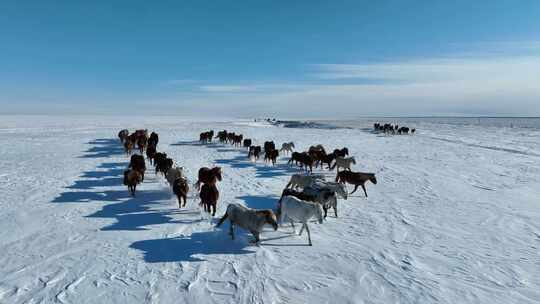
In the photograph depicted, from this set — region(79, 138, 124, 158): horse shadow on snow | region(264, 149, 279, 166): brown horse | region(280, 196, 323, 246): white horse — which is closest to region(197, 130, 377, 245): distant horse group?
region(280, 196, 323, 246): white horse

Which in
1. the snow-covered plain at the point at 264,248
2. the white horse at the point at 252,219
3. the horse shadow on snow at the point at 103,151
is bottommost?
the snow-covered plain at the point at 264,248

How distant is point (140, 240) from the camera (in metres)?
7.88

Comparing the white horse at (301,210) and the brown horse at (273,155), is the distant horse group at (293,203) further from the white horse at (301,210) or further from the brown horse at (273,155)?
the brown horse at (273,155)

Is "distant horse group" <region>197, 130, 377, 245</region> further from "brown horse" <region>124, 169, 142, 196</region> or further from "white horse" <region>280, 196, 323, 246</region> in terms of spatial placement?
"brown horse" <region>124, 169, 142, 196</region>

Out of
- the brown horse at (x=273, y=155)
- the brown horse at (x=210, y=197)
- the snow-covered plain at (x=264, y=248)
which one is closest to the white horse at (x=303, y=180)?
the snow-covered plain at (x=264, y=248)

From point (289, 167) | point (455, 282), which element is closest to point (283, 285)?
point (455, 282)

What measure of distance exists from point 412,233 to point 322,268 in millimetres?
3304

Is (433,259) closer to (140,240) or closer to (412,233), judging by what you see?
(412,233)

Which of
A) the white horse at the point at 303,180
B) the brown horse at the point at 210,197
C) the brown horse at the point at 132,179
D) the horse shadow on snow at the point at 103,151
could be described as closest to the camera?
the brown horse at the point at 210,197

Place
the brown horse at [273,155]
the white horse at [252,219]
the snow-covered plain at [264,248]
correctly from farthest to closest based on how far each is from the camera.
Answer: the brown horse at [273,155]
the white horse at [252,219]
the snow-covered plain at [264,248]

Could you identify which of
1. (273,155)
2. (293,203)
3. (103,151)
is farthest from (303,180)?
(103,151)

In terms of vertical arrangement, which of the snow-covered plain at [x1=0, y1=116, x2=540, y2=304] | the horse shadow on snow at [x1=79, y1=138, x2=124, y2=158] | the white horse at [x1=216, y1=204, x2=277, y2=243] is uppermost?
the horse shadow on snow at [x1=79, y1=138, x2=124, y2=158]

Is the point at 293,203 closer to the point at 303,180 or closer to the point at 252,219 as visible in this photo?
the point at 252,219

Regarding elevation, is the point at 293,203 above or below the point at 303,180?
above
